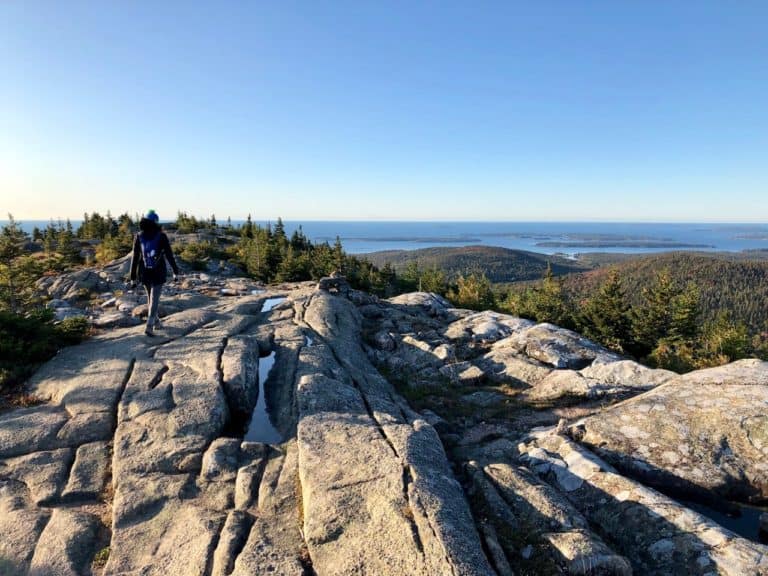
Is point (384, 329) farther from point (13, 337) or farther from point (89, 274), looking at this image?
point (89, 274)

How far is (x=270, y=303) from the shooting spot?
65.2 ft

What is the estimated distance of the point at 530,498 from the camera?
7.46 metres

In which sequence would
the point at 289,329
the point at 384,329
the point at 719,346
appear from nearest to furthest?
the point at 289,329 → the point at 384,329 → the point at 719,346

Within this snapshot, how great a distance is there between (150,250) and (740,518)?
17.0 meters

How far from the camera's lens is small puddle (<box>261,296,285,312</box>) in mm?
19016

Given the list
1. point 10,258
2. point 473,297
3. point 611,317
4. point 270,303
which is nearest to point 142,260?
point 270,303

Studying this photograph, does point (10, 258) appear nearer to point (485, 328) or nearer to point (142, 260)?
point (142, 260)

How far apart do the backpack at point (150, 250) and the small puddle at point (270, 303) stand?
21.8 feet

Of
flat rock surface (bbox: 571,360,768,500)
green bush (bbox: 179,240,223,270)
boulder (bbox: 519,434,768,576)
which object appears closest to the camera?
boulder (bbox: 519,434,768,576)

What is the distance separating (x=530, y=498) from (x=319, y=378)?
6193mm

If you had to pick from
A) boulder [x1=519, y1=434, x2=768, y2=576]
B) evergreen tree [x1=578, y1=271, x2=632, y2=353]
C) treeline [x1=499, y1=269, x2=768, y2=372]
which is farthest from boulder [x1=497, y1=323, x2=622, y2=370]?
evergreen tree [x1=578, y1=271, x2=632, y2=353]

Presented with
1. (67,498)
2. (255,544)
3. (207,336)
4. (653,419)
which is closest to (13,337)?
(207,336)

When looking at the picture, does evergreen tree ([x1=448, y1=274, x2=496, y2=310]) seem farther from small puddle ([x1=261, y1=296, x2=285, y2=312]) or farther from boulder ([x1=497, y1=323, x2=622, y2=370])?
small puddle ([x1=261, y1=296, x2=285, y2=312])

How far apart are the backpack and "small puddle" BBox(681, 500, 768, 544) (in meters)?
16.0
